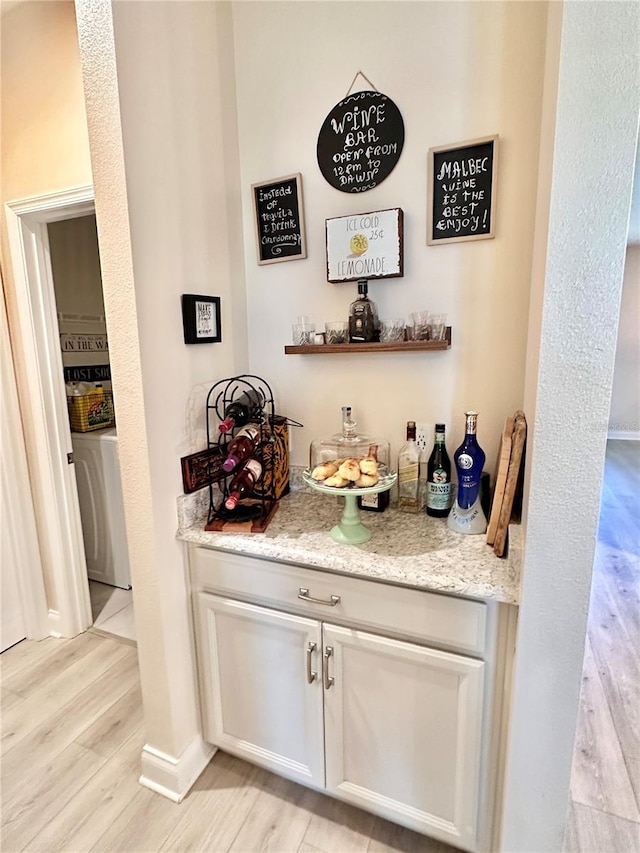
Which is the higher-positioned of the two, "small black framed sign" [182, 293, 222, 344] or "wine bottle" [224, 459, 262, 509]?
"small black framed sign" [182, 293, 222, 344]

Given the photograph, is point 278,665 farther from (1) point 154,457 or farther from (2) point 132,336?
(2) point 132,336

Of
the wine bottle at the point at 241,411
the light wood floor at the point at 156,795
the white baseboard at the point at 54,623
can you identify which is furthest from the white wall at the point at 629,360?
the white baseboard at the point at 54,623

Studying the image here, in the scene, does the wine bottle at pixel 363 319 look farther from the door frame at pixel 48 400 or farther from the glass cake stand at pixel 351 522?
the door frame at pixel 48 400

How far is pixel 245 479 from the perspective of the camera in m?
1.41

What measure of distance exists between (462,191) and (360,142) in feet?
1.32

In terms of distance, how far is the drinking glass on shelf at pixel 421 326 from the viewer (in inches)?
57.3

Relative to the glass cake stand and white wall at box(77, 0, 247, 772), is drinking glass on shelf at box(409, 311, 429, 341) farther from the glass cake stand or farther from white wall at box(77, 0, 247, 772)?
white wall at box(77, 0, 247, 772)

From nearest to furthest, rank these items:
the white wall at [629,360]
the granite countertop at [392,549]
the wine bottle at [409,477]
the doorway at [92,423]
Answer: the granite countertop at [392,549], the wine bottle at [409,477], the doorway at [92,423], the white wall at [629,360]

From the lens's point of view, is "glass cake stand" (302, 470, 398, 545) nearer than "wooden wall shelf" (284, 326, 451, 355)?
Yes

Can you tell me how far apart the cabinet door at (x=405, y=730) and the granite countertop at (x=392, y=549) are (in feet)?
0.68

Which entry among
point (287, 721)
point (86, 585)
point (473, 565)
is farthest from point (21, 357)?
point (473, 565)

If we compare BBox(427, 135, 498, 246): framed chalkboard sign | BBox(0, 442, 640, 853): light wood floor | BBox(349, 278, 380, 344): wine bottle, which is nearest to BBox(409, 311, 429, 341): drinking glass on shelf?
BBox(349, 278, 380, 344): wine bottle

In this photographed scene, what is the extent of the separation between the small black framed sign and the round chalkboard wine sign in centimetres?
61

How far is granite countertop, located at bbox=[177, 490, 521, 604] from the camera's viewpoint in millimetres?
1082
